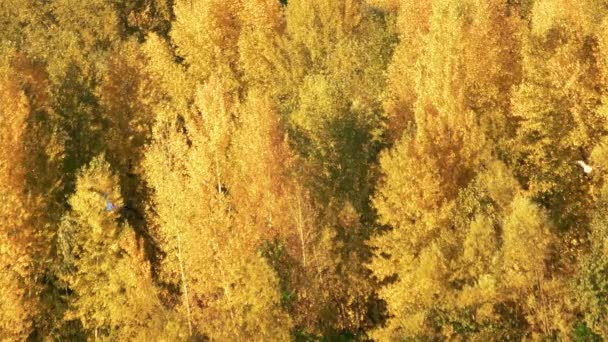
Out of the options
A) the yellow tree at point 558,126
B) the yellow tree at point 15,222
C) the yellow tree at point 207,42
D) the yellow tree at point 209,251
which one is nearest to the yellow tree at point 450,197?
the yellow tree at point 558,126

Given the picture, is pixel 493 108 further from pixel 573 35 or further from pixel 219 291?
pixel 219 291

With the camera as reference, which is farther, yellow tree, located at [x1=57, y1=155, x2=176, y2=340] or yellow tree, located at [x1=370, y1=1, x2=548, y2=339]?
yellow tree, located at [x1=57, y1=155, x2=176, y2=340]

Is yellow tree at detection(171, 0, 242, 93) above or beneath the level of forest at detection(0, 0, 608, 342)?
above

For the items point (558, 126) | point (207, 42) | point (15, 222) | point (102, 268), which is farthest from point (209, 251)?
point (207, 42)

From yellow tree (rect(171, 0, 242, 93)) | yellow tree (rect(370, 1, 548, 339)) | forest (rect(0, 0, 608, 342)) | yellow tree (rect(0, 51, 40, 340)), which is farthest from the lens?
yellow tree (rect(171, 0, 242, 93))

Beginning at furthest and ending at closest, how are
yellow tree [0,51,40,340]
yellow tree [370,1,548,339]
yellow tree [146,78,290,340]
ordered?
yellow tree [0,51,40,340] → yellow tree [146,78,290,340] → yellow tree [370,1,548,339]

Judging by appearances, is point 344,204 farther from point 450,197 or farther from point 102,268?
point 102,268

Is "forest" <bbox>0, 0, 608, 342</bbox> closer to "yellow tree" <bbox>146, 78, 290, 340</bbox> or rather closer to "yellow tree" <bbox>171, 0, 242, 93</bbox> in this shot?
"yellow tree" <bbox>146, 78, 290, 340</bbox>

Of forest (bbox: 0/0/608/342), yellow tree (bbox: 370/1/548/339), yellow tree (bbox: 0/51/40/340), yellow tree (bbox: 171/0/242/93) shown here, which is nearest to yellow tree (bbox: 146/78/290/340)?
forest (bbox: 0/0/608/342)

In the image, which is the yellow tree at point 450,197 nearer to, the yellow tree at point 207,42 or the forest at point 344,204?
the forest at point 344,204
